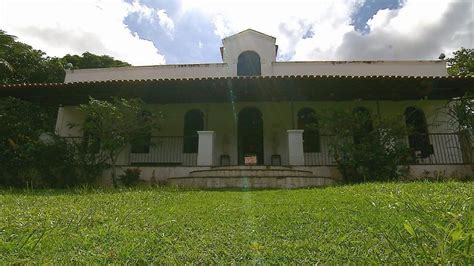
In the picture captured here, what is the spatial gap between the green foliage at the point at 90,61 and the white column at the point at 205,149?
15230 mm

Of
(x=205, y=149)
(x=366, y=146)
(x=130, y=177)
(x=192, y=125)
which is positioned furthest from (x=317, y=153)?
(x=130, y=177)

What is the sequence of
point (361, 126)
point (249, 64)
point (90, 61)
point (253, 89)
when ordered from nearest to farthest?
point (361, 126), point (253, 89), point (249, 64), point (90, 61)

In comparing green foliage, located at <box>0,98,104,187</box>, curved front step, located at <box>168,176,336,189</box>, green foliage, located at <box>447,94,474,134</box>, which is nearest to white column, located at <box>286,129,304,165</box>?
curved front step, located at <box>168,176,336,189</box>

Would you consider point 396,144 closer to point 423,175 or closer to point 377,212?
point 423,175

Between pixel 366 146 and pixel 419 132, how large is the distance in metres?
4.69

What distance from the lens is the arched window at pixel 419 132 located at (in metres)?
12.5

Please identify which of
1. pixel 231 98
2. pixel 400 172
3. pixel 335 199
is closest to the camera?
pixel 335 199

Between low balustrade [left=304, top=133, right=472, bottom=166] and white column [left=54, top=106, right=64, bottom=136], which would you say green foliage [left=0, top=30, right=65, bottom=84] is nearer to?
white column [left=54, top=106, right=64, bottom=136]

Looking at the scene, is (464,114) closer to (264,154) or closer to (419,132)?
(419,132)

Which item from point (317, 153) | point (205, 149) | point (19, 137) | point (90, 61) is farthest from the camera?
point (90, 61)

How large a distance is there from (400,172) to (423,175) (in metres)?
1.31

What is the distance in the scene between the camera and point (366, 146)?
9.86 metres

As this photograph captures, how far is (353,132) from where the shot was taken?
10305mm

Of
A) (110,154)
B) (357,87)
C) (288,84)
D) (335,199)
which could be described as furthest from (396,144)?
(110,154)
